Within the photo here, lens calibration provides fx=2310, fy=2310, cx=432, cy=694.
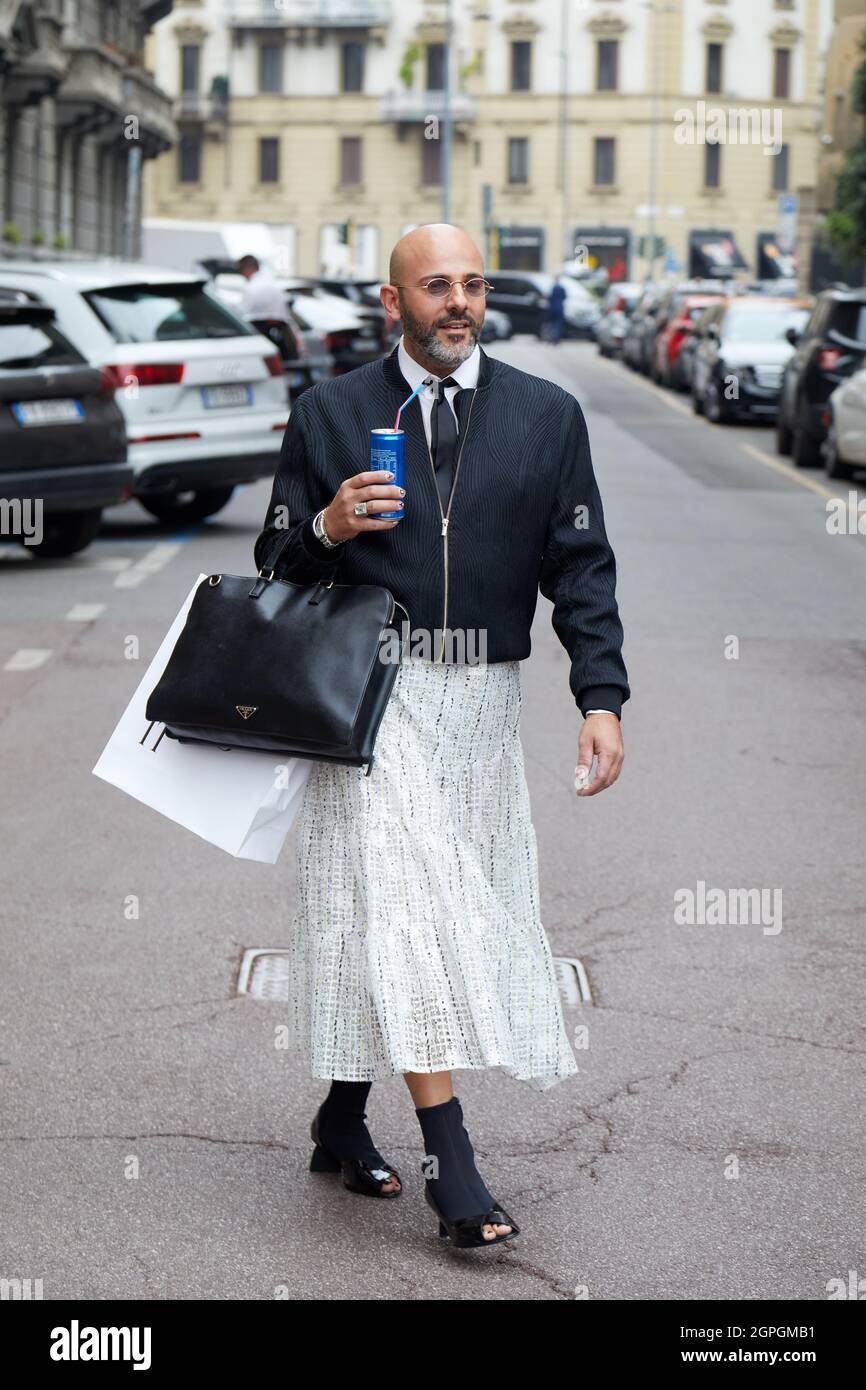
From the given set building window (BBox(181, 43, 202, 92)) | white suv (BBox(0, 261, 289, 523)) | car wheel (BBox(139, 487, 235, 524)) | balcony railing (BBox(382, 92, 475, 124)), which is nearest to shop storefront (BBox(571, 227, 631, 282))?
balcony railing (BBox(382, 92, 475, 124))

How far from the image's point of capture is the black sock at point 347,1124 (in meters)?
4.43

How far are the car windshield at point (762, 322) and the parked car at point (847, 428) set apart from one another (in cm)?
802

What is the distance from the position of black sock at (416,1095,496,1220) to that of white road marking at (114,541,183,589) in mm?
9164

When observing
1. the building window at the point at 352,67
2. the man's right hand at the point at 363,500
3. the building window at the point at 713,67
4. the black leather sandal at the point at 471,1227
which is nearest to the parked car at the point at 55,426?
the man's right hand at the point at 363,500

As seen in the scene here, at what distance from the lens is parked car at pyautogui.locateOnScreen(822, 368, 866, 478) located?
19.0 m

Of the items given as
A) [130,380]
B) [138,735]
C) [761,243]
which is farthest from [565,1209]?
[761,243]

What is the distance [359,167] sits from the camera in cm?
9000

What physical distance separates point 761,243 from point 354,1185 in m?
87.1

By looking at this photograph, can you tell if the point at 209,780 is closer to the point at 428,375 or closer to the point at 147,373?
the point at 428,375

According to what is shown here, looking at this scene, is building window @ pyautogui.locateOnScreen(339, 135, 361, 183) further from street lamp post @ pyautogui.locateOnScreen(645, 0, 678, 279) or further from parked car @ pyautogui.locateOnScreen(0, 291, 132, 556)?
parked car @ pyautogui.locateOnScreen(0, 291, 132, 556)

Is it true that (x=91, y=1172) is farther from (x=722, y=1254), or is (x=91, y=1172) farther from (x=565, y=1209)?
(x=722, y=1254)

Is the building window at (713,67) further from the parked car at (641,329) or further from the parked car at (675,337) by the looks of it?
the parked car at (675,337)

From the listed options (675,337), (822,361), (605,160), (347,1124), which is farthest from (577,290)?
(347,1124)
